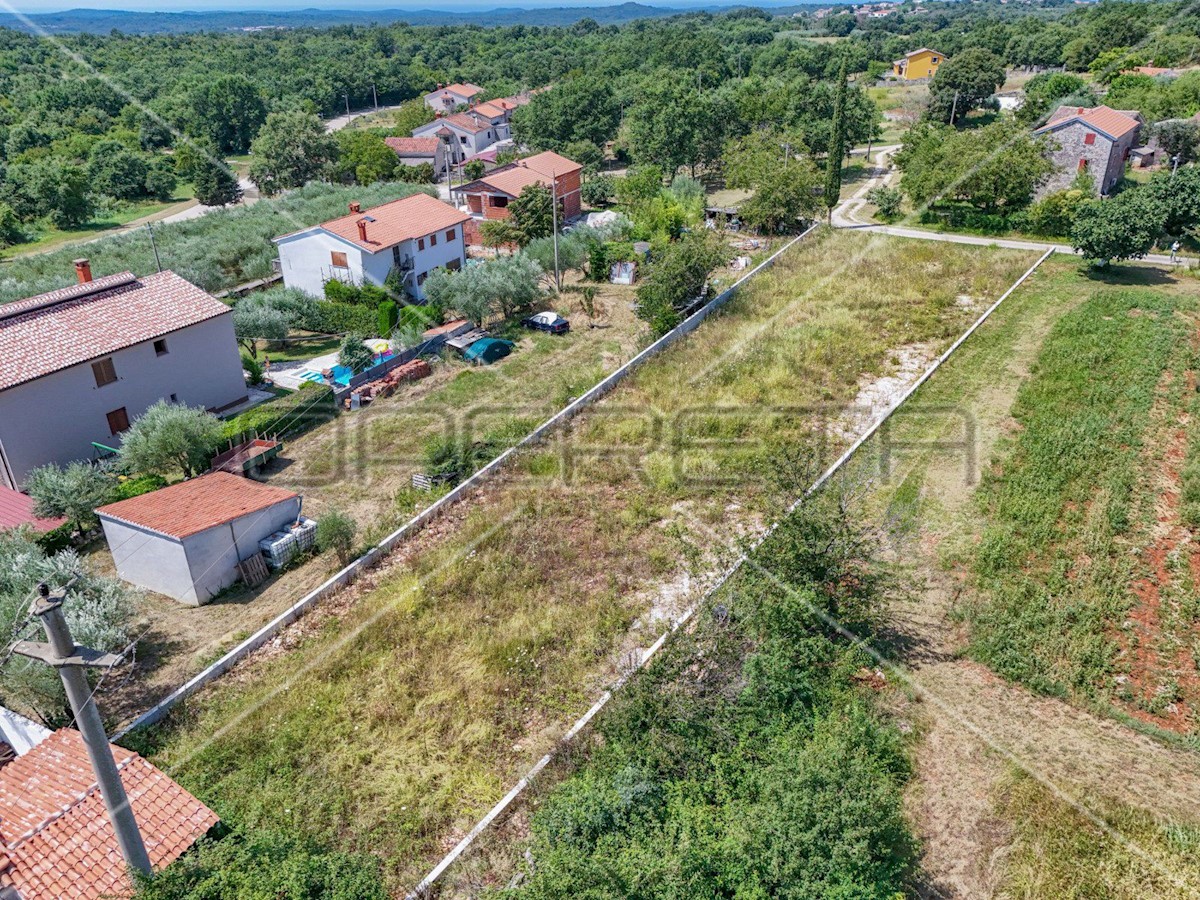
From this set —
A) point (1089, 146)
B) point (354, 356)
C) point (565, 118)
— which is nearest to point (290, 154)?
point (565, 118)

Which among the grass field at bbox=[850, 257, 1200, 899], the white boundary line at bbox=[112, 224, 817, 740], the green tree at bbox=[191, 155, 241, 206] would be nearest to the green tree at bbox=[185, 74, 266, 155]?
the green tree at bbox=[191, 155, 241, 206]

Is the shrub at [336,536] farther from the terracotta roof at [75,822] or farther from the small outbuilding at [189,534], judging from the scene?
the terracotta roof at [75,822]

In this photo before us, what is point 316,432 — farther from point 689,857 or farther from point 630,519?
point 689,857

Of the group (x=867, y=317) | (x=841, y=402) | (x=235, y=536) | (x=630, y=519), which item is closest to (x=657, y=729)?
(x=630, y=519)

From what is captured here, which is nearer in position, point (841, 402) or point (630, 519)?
point (630, 519)

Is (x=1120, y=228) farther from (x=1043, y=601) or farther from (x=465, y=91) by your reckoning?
(x=465, y=91)

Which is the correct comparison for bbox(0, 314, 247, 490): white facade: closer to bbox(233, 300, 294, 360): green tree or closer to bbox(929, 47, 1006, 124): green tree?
bbox(233, 300, 294, 360): green tree

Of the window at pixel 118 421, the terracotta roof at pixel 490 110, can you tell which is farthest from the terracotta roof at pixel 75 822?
the terracotta roof at pixel 490 110
